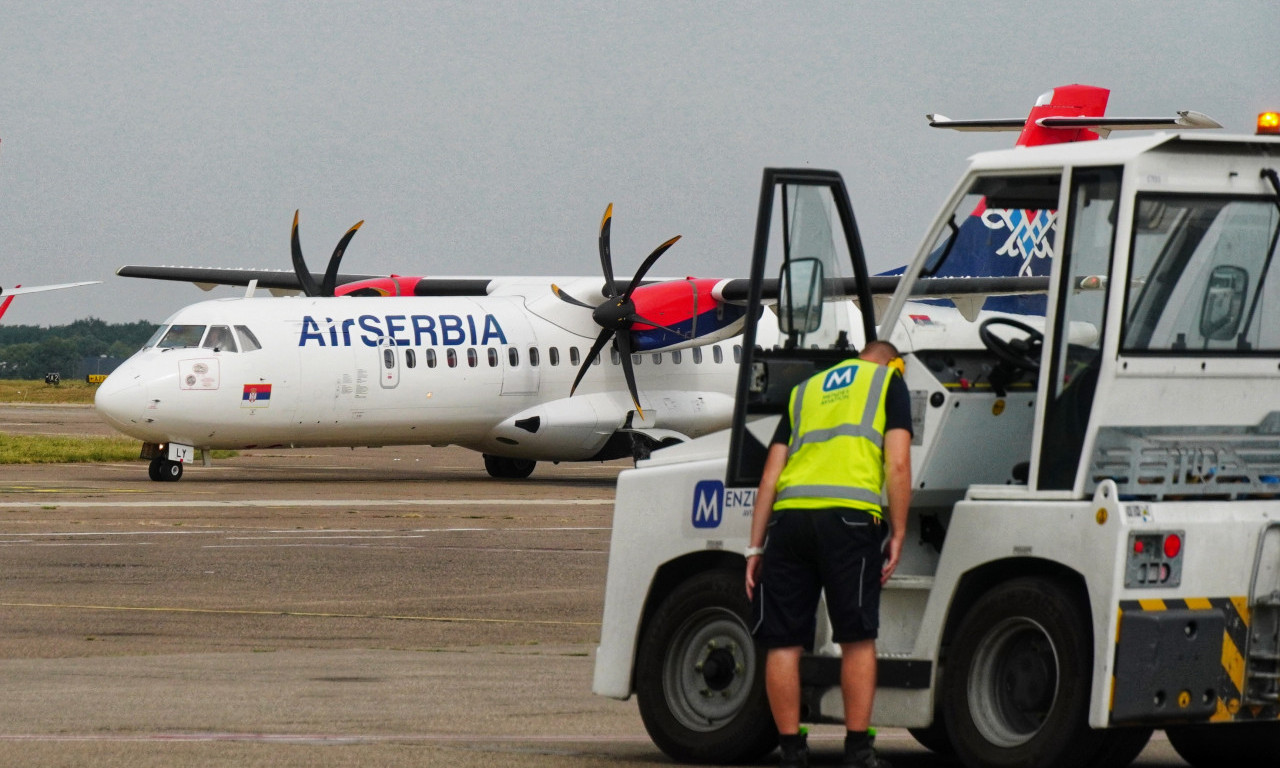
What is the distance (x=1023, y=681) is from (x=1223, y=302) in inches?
63.4

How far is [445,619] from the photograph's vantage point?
13.7 metres

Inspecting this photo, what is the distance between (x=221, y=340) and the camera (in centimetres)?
2738

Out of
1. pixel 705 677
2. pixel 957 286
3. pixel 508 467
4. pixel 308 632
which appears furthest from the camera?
pixel 508 467

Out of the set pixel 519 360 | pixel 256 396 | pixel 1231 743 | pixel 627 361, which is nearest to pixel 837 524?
pixel 1231 743

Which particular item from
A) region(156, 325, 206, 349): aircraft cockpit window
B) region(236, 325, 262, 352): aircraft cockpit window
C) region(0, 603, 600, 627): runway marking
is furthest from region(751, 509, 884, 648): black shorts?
region(156, 325, 206, 349): aircraft cockpit window

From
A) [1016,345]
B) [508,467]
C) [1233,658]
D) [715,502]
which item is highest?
[1016,345]

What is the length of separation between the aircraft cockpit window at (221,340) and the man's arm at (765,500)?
825 inches

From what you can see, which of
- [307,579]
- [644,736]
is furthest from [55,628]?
[644,736]

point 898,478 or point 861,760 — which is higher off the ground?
point 898,478

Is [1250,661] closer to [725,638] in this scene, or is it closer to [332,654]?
[725,638]

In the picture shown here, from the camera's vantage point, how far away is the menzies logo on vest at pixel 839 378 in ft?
23.3

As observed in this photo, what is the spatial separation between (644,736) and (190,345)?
783 inches

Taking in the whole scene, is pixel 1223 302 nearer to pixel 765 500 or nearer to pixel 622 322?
pixel 765 500

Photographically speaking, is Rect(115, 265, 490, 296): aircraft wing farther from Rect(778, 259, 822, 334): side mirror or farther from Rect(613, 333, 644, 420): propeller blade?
Rect(778, 259, 822, 334): side mirror
